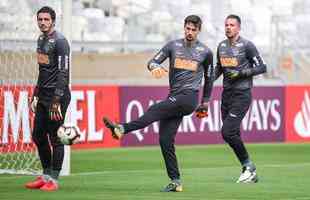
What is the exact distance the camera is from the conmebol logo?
2508 cm

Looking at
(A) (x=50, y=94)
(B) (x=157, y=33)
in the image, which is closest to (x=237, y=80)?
(A) (x=50, y=94)

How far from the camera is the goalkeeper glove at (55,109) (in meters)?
12.5

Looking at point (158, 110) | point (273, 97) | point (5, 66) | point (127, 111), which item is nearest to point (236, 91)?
point (158, 110)

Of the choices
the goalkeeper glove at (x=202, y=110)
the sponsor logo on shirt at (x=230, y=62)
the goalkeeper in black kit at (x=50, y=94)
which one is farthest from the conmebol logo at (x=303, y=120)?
the goalkeeper in black kit at (x=50, y=94)

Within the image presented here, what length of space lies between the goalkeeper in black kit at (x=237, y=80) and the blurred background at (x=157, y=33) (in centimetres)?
1002

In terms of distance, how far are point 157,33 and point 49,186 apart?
51.3ft

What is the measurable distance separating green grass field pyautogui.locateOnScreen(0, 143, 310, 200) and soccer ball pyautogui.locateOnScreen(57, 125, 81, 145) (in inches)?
25.1

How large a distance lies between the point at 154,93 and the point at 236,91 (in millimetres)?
9052

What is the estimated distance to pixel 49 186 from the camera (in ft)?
41.8

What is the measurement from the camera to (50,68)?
12.9 meters

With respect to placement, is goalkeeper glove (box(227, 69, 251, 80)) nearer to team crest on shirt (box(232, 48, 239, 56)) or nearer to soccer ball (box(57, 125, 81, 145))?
team crest on shirt (box(232, 48, 239, 56))

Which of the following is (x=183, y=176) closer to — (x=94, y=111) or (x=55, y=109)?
(x=55, y=109)

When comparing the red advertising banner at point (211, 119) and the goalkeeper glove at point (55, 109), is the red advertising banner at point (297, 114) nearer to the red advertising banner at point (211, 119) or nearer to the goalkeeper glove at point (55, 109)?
the red advertising banner at point (211, 119)

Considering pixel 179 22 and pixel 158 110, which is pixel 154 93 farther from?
pixel 158 110
